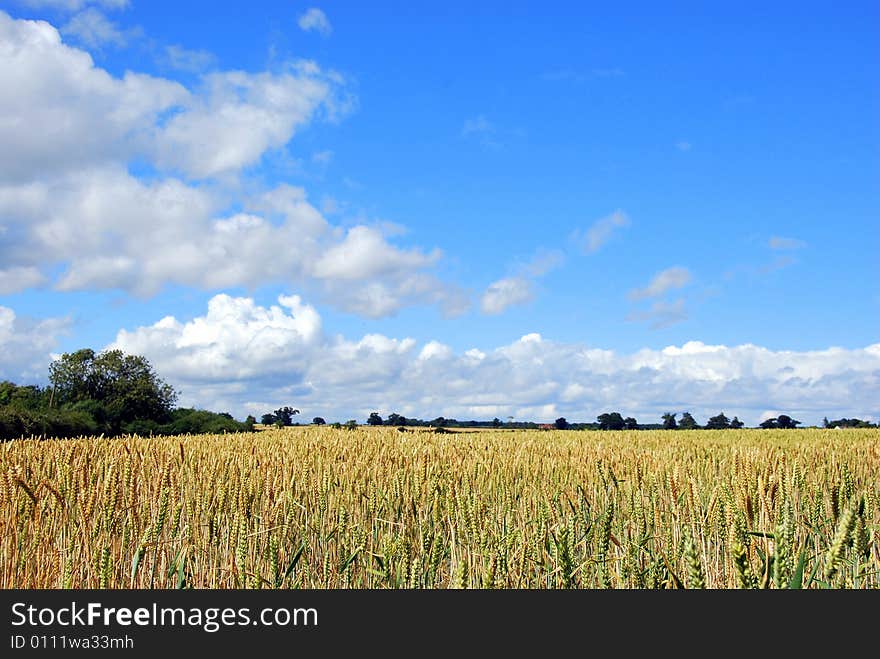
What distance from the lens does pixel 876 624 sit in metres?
2.81

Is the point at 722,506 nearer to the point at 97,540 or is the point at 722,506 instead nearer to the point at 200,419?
the point at 97,540

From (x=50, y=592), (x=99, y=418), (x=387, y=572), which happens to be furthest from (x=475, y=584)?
(x=99, y=418)

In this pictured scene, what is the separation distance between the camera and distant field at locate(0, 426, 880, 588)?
336cm

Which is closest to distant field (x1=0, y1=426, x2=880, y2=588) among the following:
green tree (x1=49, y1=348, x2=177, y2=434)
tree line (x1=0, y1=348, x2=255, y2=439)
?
tree line (x1=0, y1=348, x2=255, y2=439)

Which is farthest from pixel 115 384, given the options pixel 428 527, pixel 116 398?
pixel 428 527

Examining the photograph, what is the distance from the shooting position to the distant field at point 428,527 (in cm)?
336

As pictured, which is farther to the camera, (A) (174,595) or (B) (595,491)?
(B) (595,491)

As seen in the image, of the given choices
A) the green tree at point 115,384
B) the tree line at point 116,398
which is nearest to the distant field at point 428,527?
the tree line at point 116,398

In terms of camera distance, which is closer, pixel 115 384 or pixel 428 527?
pixel 428 527

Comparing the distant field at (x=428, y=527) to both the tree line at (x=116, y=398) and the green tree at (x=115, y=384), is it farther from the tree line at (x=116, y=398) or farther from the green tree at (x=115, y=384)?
the green tree at (x=115, y=384)

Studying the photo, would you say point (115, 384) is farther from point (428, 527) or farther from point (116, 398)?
point (428, 527)

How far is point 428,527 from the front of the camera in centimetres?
508

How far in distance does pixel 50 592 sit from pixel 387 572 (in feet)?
5.38

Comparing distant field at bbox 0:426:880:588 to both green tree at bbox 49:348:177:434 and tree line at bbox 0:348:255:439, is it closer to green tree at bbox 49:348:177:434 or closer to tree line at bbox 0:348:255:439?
tree line at bbox 0:348:255:439
